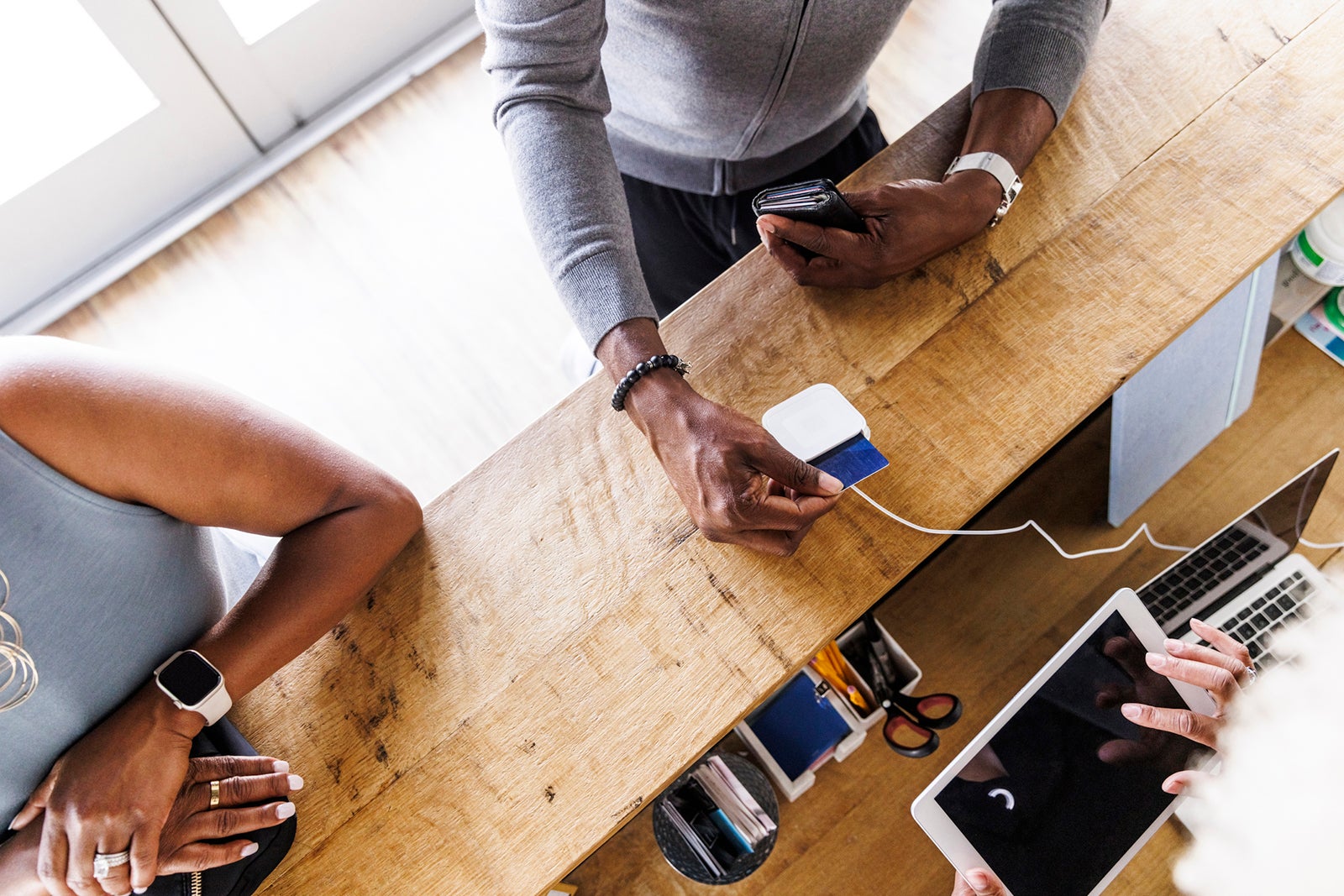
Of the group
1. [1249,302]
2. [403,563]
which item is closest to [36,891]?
[403,563]

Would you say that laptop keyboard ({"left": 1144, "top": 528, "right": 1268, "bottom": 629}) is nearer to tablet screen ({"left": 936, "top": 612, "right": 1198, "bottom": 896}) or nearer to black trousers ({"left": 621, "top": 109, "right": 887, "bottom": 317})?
tablet screen ({"left": 936, "top": 612, "right": 1198, "bottom": 896})

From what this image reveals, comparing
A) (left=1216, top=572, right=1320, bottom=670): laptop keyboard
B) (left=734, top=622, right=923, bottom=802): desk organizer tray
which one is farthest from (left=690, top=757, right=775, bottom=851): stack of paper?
(left=1216, top=572, right=1320, bottom=670): laptop keyboard

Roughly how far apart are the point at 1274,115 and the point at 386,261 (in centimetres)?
175

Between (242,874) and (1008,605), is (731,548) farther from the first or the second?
(242,874)

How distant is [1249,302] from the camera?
1.27 m

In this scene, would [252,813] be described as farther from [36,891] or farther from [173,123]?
[173,123]

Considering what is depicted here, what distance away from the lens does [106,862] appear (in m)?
0.86

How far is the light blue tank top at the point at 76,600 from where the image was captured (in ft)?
2.78

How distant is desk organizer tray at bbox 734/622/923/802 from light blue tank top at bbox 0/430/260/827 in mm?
660

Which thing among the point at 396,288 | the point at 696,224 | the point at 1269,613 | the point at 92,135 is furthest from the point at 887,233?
the point at 92,135

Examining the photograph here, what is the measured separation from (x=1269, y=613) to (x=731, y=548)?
2.08 feet

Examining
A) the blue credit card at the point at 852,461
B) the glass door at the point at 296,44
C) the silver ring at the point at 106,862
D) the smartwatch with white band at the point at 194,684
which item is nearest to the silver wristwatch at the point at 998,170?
the blue credit card at the point at 852,461

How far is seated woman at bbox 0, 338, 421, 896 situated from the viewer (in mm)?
858

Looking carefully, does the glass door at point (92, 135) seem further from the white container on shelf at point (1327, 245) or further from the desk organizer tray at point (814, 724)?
the white container on shelf at point (1327, 245)
